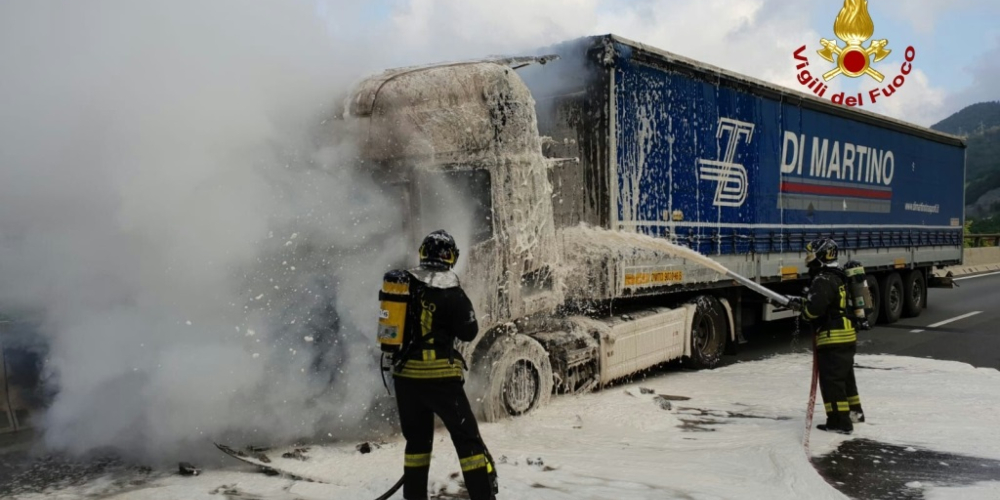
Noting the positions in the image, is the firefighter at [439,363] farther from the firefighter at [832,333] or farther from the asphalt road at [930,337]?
the asphalt road at [930,337]

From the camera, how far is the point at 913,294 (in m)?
15.3

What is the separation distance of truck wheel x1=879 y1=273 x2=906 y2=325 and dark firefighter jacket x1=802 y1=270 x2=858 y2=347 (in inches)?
352

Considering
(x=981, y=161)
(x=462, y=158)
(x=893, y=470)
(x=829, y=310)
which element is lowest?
(x=893, y=470)

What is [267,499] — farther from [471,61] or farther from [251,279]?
[471,61]

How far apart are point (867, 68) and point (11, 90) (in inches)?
640

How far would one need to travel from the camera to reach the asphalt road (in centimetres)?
1060

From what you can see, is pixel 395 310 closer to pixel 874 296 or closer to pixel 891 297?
pixel 874 296

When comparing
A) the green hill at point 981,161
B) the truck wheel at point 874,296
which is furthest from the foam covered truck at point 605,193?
the green hill at point 981,161

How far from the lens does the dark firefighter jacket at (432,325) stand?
416cm

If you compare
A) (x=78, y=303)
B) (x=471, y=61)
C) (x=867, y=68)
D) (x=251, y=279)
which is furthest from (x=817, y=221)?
(x=78, y=303)

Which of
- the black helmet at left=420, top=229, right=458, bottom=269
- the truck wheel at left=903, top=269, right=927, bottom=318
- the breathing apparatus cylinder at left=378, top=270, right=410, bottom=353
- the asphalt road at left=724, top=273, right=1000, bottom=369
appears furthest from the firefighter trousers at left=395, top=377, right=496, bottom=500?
the truck wheel at left=903, top=269, right=927, bottom=318

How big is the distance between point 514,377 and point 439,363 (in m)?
2.41

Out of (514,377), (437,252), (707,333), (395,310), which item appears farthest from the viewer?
(707,333)

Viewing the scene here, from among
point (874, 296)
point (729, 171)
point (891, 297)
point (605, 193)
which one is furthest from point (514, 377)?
point (891, 297)
